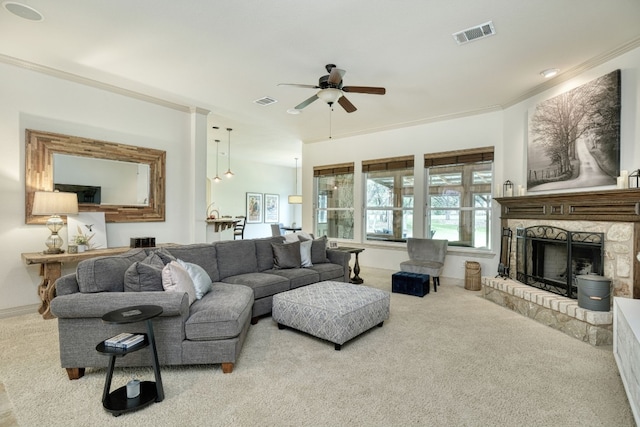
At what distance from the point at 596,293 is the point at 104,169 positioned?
20.0 ft

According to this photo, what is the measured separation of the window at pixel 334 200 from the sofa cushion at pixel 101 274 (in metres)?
5.27

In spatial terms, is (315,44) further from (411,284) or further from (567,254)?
(567,254)

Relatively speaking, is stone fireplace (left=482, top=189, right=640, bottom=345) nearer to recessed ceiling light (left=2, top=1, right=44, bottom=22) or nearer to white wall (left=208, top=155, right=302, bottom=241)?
recessed ceiling light (left=2, top=1, right=44, bottom=22)

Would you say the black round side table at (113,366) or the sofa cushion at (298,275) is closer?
the black round side table at (113,366)

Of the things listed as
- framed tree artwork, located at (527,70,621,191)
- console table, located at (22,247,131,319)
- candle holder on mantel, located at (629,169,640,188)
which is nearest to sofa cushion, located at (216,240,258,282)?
console table, located at (22,247,131,319)

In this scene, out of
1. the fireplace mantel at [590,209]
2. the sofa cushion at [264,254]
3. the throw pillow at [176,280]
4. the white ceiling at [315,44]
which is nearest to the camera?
the throw pillow at [176,280]

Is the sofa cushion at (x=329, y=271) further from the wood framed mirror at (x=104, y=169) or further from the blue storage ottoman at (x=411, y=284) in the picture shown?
the wood framed mirror at (x=104, y=169)

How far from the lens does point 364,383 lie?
7.82 feet

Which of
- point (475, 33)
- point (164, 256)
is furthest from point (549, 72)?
point (164, 256)

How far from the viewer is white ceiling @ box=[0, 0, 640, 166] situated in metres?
2.80

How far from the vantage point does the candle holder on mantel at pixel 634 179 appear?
3191 mm

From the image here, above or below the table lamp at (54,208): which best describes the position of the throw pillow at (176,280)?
below

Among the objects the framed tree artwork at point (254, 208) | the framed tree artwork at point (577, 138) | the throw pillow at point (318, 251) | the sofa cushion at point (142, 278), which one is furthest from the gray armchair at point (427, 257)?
the framed tree artwork at point (254, 208)

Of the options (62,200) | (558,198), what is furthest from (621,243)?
(62,200)
